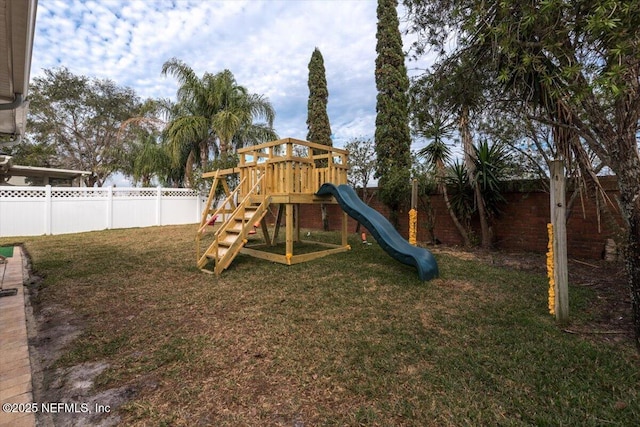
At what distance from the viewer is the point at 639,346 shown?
2.35 m

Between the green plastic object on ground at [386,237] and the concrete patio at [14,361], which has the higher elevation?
the green plastic object on ground at [386,237]

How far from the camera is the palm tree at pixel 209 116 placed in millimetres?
12805

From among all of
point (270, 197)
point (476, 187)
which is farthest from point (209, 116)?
point (476, 187)

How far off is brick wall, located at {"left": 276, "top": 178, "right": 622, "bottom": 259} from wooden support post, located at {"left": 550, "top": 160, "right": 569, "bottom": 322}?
252 cm

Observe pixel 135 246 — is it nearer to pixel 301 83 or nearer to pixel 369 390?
pixel 369 390

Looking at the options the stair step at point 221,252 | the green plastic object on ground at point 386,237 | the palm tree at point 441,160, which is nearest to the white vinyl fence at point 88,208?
the stair step at point 221,252

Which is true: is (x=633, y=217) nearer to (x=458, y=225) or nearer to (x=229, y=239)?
(x=458, y=225)

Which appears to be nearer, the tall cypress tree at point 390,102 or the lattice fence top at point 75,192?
the tall cypress tree at point 390,102

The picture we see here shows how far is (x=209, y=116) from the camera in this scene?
13508 millimetres

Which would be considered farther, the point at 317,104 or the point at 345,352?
the point at 317,104

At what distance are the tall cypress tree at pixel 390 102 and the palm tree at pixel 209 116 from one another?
6627mm

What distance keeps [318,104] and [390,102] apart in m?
3.57

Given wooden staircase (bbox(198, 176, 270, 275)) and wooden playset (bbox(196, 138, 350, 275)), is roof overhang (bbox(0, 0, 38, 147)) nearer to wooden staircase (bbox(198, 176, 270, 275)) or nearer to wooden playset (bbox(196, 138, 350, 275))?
wooden playset (bbox(196, 138, 350, 275))

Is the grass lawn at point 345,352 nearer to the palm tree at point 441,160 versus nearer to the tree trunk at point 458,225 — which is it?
the tree trunk at point 458,225
